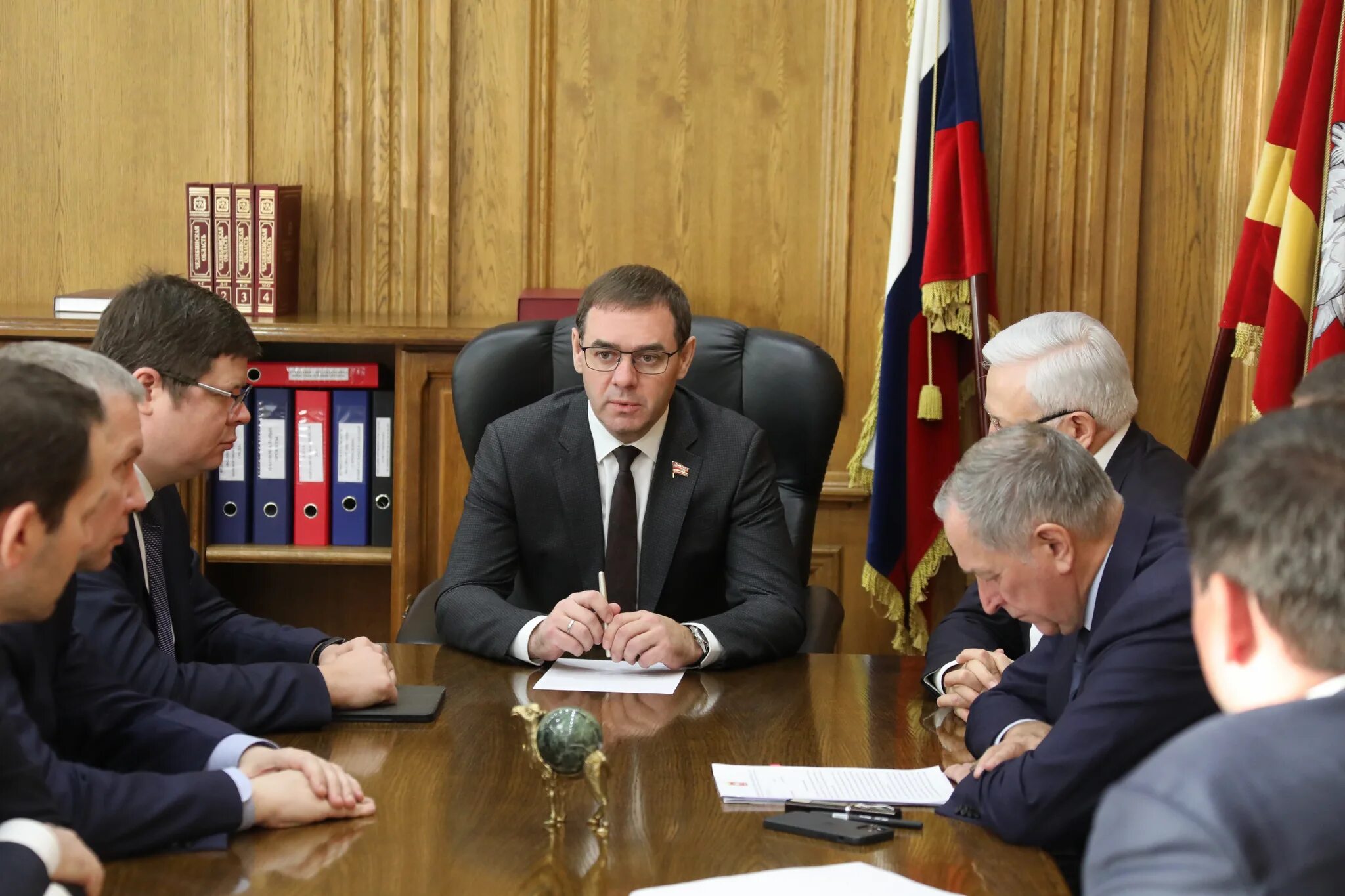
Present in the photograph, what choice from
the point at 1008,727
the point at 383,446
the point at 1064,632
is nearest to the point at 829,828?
the point at 1008,727

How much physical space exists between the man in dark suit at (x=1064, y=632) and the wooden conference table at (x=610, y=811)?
Result: 0.25ft

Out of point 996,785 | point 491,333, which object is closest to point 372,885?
point 996,785

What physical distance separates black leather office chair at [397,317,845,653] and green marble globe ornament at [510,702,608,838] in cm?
143

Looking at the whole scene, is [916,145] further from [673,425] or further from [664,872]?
[664,872]

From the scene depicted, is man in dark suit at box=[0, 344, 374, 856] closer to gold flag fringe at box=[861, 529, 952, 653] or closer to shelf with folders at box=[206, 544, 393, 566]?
shelf with folders at box=[206, 544, 393, 566]

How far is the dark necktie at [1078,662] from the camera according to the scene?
2.00 m

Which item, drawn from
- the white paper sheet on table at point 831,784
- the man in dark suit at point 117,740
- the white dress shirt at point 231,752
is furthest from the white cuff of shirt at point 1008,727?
the white dress shirt at point 231,752

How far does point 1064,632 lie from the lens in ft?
6.79

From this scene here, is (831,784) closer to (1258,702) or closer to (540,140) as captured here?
(1258,702)

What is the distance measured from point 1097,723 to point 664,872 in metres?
0.60

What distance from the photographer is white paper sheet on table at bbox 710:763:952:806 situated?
1.83 meters

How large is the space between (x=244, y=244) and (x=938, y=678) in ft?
7.73

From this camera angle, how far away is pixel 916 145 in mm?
3760

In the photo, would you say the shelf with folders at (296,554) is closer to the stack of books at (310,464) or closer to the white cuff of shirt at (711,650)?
the stack of books at (310,464)
